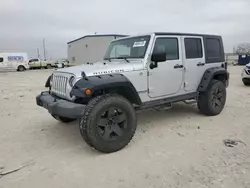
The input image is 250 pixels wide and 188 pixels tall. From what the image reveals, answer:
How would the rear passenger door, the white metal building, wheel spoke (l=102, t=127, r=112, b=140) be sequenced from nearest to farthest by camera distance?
wheel spoke (l=102, t=127, r=112, b=140) < the rear passenger door < the white metal building

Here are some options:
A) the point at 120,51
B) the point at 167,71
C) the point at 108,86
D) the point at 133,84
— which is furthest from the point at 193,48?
the point at 108,86

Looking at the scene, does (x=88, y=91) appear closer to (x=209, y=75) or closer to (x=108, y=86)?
(x=108, y=86)

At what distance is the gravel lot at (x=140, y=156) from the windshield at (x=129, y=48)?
153 cm

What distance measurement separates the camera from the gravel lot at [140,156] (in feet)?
9.16

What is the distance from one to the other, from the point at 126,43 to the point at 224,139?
264cm

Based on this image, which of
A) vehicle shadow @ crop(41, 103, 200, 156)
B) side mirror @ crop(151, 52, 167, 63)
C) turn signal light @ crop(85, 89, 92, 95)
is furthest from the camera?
side mirror @ crop(151, 52, 167, 63)

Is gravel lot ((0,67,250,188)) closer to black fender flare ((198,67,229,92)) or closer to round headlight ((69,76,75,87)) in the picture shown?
black fender flare ((198,67,229,92))

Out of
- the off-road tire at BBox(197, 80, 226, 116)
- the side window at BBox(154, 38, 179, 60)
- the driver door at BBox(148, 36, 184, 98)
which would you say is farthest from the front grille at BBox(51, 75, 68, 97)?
the off-road tire at BBox(197, 80, 226, 116)

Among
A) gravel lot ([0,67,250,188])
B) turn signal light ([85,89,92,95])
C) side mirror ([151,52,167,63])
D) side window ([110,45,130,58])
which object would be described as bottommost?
gravel lot ([0,67,250,188])

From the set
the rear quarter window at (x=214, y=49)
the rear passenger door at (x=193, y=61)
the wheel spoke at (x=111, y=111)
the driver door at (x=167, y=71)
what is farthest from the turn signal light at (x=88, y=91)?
the rear quarter window at (x=214, y=49)

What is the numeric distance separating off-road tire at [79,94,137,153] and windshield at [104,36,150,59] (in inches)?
45.0

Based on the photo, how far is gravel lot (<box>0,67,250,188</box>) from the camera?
2793 millimetres

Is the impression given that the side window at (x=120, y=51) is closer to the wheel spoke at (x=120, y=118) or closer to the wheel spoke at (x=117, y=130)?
the wheel spoke at (x=120, y=118)

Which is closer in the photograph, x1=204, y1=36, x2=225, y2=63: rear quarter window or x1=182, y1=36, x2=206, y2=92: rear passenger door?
x1=182, y1=36, x2=206, y2=92: rear passenger door
